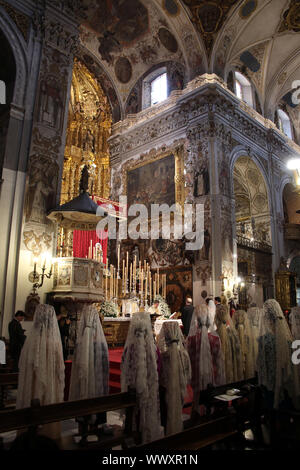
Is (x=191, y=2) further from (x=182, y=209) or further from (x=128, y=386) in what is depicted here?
(x=128, y=386)

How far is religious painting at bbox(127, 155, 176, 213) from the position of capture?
15.6 meters

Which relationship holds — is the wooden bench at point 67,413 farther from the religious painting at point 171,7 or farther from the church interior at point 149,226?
the religious painting at point 171,7

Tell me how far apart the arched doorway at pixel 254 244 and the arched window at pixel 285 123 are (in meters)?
4.12

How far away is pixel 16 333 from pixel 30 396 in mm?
2538

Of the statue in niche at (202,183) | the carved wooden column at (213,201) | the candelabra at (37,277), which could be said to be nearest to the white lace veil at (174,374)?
the candelabra at (37,277)

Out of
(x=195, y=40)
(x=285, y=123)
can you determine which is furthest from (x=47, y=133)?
(x=285, y=123)

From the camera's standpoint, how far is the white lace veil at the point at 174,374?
13.6 ft

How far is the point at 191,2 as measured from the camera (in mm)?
14562

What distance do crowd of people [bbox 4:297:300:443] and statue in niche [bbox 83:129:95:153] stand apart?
14.5 metres

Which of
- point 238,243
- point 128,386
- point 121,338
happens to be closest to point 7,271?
point 121,338

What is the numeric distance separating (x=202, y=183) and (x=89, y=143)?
23.7 feet

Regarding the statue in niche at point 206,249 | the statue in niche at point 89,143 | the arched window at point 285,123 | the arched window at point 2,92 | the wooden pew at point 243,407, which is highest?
the arched window at point 285,123

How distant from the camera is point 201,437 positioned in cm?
302

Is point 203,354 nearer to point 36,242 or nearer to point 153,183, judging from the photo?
point 36,242
